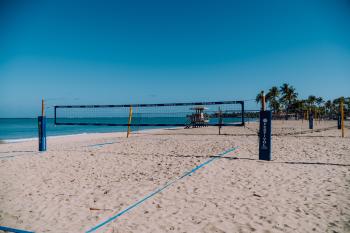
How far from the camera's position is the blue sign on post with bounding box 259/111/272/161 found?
5.94m

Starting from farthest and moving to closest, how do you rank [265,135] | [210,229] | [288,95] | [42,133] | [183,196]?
[288,95] < [42,133] < [265,135] < [183,196] < [210,229]

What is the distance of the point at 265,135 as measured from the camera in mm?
6020

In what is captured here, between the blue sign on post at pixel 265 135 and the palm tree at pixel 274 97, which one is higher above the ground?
the palm tree at pixel 274 97

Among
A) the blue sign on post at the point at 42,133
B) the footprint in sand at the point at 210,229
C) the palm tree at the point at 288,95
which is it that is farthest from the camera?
the palm tree at the point at 288,95

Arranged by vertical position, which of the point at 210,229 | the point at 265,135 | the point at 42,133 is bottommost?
the point at 210,229

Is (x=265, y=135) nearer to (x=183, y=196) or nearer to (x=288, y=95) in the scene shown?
(x=183, y=196)

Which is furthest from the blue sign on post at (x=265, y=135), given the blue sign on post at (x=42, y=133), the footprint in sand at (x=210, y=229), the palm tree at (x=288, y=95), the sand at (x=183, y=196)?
the palm tree at (x=288, y=95)

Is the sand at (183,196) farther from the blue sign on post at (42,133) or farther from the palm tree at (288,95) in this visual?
the palm tree at (288,95)

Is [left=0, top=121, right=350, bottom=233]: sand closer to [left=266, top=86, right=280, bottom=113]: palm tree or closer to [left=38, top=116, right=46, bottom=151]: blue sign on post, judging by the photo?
[left=38, top=116, right=46, bottom=151]: blue sign on post

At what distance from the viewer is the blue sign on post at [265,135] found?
19.5 ft

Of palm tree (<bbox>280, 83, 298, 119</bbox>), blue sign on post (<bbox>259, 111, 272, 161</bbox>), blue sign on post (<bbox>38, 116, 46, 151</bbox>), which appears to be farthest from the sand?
palm tree (<bbox>280, 83, 298, 119</bbox>)

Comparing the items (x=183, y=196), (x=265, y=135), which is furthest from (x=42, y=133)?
(x=265, y=135)

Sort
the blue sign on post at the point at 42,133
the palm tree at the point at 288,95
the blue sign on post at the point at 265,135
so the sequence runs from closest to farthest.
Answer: the blue sign on post at the point at 265,135, the blue sign on post at the point at 42,133, the palm tree at the point at 288,95

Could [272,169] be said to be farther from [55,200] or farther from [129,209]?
[55,200]
